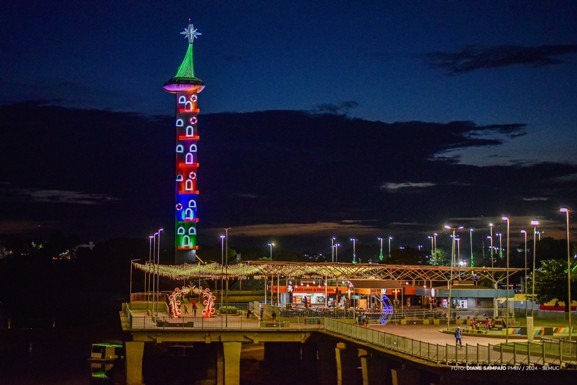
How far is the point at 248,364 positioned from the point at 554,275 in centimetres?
3217

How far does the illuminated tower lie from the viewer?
180m

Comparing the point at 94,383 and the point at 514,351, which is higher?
the point at 514,351

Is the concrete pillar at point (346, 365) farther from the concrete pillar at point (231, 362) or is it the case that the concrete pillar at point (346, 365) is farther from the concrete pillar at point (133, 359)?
the concrete pillar at point (133, 359)

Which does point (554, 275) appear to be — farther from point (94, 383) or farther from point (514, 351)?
point (514, 351)

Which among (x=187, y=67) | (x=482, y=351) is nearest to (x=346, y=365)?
(x=482, y=351)

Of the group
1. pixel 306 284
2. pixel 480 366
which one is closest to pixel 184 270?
pixel 306 284

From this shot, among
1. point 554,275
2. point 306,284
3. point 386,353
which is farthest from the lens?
point 306,284

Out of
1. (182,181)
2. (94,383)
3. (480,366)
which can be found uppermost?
(182,181)

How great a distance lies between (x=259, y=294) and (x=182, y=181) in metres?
29.7

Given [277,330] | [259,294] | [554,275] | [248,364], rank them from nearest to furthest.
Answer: [277,330]
[248,364]
[554,275]
[259,294]

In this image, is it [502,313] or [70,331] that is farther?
[70,331]

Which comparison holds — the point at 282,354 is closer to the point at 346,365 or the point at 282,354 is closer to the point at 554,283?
the point at 554,283

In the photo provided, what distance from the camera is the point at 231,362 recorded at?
7150cm

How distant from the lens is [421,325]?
82.1 metres
